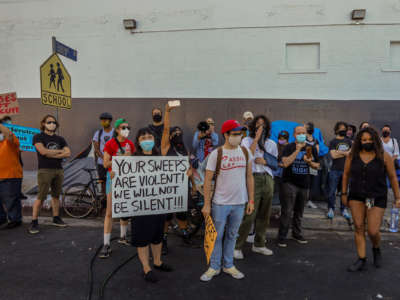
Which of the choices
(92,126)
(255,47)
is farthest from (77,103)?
(255,47)

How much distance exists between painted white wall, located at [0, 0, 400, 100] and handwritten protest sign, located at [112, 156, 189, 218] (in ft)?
19.7

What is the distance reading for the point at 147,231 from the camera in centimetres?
340

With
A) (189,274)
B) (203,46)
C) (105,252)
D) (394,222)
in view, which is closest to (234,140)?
(189,274)

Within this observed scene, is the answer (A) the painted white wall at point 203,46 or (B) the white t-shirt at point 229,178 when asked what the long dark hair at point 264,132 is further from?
(A) the painted white wall at point 203,46

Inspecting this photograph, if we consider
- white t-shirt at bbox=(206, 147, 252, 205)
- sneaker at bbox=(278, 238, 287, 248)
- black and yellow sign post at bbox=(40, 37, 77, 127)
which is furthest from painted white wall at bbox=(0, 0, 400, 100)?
white t-shirt at bbox=(206, 147, 252, 205)

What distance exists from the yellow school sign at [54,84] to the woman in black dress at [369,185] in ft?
19.0

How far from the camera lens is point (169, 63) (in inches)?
372

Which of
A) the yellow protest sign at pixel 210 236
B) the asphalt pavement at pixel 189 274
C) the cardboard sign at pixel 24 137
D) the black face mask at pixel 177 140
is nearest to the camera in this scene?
the asphalt pavement at pixel 189 274

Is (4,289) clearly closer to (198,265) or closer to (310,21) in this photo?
(198,265)

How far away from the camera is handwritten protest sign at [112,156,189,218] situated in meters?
3.49

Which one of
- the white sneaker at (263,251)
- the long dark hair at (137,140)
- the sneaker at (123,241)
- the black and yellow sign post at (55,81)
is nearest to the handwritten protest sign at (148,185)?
the long dark hair at (137,140)

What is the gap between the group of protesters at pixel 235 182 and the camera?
3355 mm

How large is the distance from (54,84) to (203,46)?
5.04m

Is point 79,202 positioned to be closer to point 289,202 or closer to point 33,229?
point 33,229
